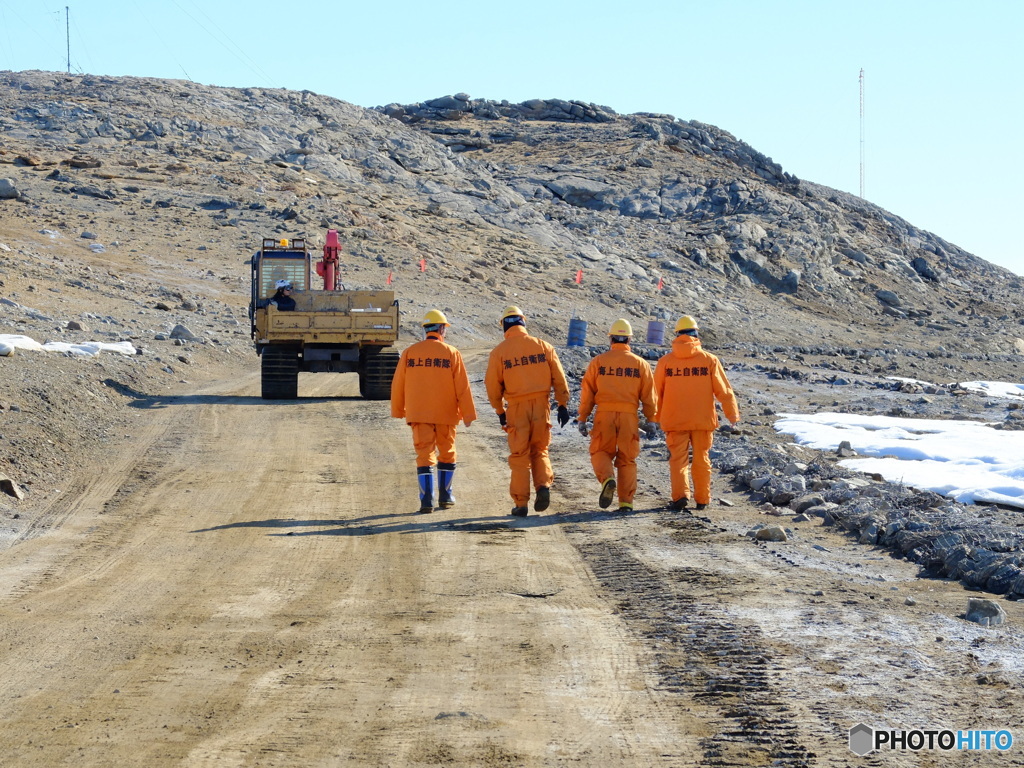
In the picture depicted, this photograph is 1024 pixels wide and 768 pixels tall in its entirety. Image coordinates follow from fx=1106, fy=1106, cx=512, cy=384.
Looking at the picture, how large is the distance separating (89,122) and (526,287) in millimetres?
23911

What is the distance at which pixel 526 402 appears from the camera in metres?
10.2

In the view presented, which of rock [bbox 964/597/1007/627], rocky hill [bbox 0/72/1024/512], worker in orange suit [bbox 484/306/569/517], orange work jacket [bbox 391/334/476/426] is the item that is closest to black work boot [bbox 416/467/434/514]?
orange work jacket [bbox 391/334/476/426]

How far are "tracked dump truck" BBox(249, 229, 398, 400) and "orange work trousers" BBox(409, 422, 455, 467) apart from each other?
9.21 metres

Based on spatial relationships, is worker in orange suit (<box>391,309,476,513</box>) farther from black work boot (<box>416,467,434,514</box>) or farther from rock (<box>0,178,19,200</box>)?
rock (<box>0,178,19,200</box>)

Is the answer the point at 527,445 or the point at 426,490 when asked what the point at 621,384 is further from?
the point at 426,490

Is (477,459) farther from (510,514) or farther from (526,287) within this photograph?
(526,287)

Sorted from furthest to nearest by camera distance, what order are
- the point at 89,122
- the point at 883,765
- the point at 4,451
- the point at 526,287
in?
the point at 89,122 < the point at 526,287 < the point at 4,451 < the point at 883,765

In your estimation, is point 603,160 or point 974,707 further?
point 603,160

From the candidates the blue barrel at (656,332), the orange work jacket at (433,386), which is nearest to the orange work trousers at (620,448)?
the orange work jacket at (433,386)

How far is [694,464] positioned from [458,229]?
1732 inches

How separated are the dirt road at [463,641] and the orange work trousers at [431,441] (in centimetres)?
56

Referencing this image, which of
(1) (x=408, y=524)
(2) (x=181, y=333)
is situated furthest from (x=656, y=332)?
(1) (x=408, y=524)

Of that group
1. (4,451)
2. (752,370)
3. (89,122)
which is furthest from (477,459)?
(89,122)

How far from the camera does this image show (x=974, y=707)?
509 centimetres
